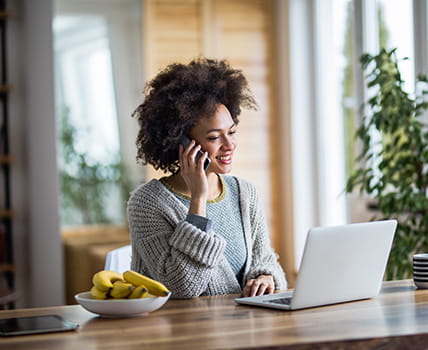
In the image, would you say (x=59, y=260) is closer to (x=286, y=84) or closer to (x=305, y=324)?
(x=286, y=84)

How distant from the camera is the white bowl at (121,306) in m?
1.71

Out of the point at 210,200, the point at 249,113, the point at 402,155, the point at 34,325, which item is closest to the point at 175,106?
the point at 210,200

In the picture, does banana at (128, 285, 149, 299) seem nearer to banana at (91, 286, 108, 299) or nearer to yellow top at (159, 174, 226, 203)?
banana at (91, 286, 108, 299)

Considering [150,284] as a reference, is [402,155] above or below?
above

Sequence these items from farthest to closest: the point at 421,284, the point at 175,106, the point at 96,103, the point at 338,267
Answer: the point at 96,103, the point at 175,106, the point at 421,284, the point at 338,267

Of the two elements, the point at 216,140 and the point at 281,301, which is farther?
the point at 216,140

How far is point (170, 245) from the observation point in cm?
215

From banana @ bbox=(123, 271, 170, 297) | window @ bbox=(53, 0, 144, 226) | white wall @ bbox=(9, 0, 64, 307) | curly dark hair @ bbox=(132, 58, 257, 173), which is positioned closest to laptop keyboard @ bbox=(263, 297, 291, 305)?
banana @ bbox=(123, 271, 170, 297)

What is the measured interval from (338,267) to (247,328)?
0.37 meters

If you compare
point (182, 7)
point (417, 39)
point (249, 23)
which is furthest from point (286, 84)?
point (417, 39)

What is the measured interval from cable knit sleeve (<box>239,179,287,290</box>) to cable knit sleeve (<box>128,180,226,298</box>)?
0.70ft

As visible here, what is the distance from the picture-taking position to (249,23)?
5.05 m

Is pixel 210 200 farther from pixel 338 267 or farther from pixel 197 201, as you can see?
pixel 338 267

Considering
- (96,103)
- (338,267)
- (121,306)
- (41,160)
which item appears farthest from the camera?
(96,103)
